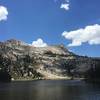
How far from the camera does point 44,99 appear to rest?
12825 centimetres

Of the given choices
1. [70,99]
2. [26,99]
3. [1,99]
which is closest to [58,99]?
[70,99]

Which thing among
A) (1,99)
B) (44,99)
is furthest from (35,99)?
(1,99)

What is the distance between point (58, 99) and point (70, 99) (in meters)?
4.90

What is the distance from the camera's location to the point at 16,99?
12588cm

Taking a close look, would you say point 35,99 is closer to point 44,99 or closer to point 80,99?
point 44,99

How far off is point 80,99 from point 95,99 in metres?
6.07

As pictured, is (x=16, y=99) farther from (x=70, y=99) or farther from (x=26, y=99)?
(x=70, y=99)

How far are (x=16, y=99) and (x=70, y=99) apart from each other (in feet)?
72.4

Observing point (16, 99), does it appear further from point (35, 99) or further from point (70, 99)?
point (70, 99)

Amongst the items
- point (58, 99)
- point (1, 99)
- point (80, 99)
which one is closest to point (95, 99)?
point (80, 99)

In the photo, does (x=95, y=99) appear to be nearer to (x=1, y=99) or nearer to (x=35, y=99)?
(x=35, y=99)

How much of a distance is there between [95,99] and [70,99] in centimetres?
1011

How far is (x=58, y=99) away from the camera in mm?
125750

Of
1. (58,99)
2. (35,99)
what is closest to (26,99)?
(35,99)
